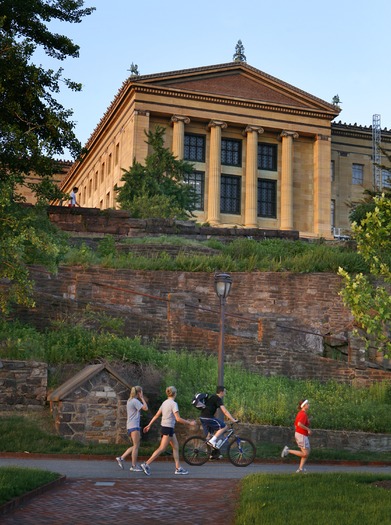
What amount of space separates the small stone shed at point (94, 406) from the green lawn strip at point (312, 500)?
4731 millimetres

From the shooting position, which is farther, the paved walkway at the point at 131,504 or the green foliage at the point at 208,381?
the green foliage at the point at 208,381

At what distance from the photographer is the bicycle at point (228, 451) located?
14688 mm

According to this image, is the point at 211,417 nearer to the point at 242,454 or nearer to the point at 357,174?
the point at 242,454

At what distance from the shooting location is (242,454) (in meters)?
14.8

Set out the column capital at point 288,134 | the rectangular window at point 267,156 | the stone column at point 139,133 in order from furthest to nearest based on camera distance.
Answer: the rectangular window at point 267,156 < the column capital at point 288,134 < the stone column at point 139,133

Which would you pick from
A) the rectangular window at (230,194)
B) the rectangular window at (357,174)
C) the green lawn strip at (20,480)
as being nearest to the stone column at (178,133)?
the rectangular window at (230,194)

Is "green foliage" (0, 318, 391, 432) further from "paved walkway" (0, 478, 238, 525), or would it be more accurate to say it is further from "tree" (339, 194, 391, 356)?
"paved walkway" (0, 478, 238, 525)

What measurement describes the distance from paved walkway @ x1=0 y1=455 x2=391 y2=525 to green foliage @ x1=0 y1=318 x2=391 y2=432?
282 centimetres

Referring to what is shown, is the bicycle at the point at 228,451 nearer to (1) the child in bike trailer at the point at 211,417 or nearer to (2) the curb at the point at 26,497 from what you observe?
(1) the child in bike trailer at the point at 211,417

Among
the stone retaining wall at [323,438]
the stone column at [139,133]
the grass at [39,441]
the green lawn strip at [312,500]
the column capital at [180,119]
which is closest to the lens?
the green lawn strip at [312,500]

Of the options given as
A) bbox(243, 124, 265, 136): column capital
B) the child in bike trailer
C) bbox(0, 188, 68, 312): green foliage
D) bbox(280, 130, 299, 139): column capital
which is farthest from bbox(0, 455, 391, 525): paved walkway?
bbox(280, 130, 299, 139): column capital

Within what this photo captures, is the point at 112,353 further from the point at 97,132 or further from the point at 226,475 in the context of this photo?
the point at 97,132

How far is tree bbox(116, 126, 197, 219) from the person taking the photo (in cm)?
3394

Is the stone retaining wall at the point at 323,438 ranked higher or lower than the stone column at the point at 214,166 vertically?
lower
